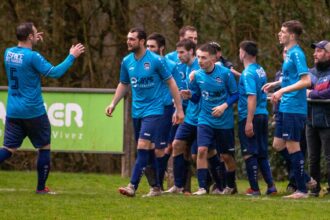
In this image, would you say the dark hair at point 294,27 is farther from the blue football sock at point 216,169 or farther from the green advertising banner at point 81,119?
the green advertising banner at point 81,119

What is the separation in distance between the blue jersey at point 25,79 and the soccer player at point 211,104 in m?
2.00

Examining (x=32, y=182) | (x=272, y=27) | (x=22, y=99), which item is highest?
(x=272, y=27)

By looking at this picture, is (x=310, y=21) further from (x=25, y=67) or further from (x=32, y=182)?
(x=25, y=67)

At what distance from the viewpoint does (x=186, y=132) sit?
1482 cm

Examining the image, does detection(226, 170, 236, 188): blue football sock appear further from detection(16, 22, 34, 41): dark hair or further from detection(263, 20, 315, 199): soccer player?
detection(16, 22, 34, 41): dark hair

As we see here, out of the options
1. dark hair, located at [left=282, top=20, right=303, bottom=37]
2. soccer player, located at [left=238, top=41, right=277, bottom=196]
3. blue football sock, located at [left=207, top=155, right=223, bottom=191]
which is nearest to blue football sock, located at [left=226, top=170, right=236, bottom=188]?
blue football sock, located at [left=207, top=155, right=223, bottom=191]

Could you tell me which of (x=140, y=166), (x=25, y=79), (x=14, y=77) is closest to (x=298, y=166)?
(x=140, y=166)

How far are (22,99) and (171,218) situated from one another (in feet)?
11.0

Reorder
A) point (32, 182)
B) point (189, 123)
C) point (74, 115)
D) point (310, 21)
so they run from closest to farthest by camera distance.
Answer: point (189, 123), point (32, 182), point (74, 115), point (310, 21)

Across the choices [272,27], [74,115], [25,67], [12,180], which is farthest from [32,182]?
[272,27]

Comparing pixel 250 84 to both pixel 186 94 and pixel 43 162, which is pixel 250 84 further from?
pixel 43 162

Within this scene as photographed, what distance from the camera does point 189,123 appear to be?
1477 centimetres

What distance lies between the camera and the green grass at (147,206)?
11.4m

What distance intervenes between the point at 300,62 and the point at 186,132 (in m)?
2.30
